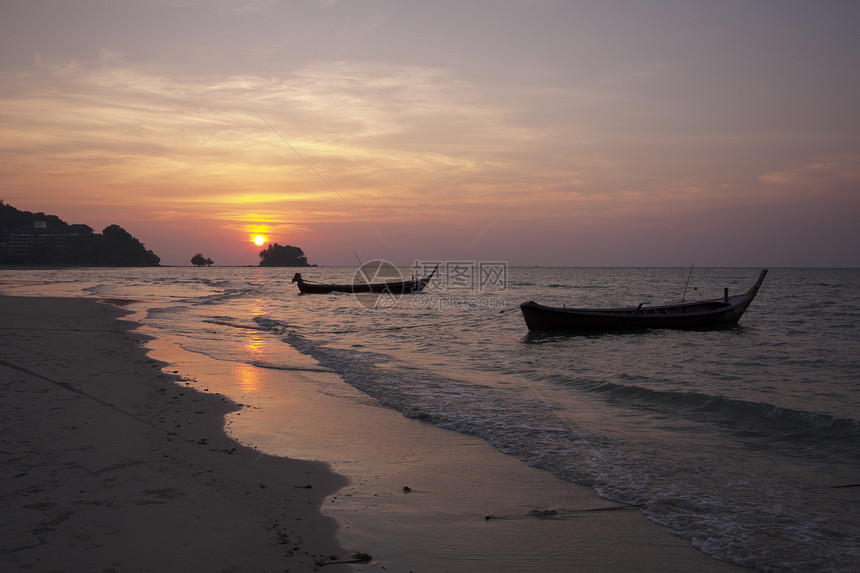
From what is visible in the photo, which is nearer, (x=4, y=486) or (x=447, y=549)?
(x=447, y=549)

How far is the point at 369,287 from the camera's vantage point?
48.2m

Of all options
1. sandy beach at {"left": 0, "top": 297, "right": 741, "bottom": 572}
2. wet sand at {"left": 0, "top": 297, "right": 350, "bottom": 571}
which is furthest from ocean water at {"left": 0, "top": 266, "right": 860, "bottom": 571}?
wet sand at {"left": 0, "top": 297, "right": 350, "bottom": 571}

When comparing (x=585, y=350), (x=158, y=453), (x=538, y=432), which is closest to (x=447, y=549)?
(x=158, y=453)

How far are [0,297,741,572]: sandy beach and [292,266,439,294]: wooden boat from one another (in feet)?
131

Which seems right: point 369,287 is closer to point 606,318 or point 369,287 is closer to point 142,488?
point 606,318

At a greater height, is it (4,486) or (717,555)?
(4,486)

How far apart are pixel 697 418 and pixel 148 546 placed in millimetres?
8095

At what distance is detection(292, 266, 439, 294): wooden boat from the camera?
48219 mm

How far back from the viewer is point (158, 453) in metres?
5.48

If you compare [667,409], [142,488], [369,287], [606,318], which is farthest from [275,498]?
[369,287]

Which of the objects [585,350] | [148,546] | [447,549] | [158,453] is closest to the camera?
[148,546]

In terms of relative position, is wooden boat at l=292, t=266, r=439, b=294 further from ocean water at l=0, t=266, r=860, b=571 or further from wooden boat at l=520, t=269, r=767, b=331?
wooden boat at l=520, t=269, r=767, b=331

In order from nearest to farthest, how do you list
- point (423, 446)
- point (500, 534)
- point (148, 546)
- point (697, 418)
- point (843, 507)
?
point (148, 546) → point (500, 534) → point (843, 507) → point (423, 446) → point (697, 418)

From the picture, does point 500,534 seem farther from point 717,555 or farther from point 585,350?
point 585,350
